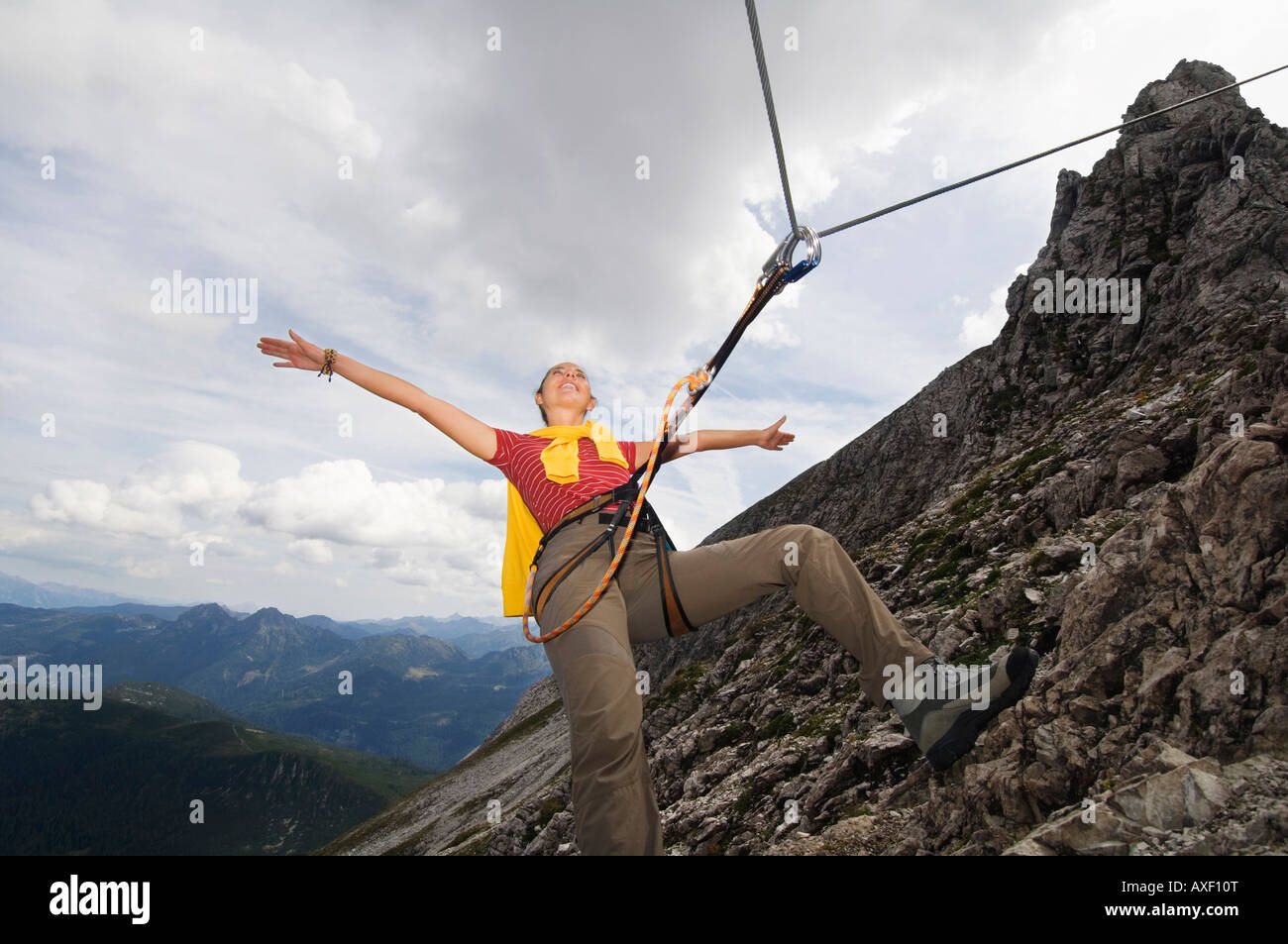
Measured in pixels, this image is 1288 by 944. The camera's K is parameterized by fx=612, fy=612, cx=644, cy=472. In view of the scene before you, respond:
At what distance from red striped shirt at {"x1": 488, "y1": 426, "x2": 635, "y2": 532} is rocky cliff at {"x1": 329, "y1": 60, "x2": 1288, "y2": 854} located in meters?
4.97

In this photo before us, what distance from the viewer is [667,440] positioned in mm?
7516

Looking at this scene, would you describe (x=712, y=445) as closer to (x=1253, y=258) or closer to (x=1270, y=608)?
(x=1270, y=608)

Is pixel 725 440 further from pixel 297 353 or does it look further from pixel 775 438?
pixel 297 353

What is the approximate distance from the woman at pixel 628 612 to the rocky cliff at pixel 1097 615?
3.18ft

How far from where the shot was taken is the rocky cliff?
5059 mm

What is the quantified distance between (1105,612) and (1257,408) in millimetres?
4451

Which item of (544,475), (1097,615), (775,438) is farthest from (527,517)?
(1097,615)

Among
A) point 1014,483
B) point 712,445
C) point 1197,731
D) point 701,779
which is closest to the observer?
point 1197,731

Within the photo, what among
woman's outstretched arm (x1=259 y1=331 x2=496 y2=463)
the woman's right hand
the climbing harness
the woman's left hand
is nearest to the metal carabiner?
the climbing harness

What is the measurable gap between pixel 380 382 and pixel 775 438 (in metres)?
4.98

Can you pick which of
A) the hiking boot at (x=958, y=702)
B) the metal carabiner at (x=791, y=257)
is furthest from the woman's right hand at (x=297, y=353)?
the hiking boot at (x=958, y=702)

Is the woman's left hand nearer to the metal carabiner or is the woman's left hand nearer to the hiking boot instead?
the metal carabiner
